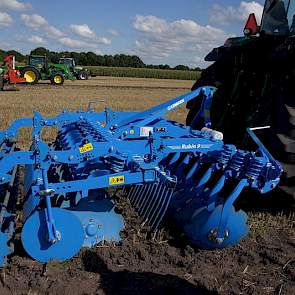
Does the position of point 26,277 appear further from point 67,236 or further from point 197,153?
point 197,153

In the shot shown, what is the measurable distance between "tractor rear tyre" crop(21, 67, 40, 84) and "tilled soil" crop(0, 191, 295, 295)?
60.1 ft

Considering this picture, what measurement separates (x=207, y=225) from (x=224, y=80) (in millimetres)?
1954

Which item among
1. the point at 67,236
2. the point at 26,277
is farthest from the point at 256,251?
the point at 26,277

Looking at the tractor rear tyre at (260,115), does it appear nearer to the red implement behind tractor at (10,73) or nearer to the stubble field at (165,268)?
the stubble field at (165,268)

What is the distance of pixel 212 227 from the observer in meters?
2.96

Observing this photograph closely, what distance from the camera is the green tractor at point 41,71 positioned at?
20.5m

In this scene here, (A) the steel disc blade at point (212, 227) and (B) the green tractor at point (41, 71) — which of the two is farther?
(B) the green tractor at point (41, 71)

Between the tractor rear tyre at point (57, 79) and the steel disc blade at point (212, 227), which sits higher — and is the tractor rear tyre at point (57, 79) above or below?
below

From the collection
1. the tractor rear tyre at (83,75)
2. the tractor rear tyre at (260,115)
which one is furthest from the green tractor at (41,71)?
the tractor rear tyre at (260,115)

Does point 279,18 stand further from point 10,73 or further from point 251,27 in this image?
point 10,73

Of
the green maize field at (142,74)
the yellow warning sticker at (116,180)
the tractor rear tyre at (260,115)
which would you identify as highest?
the tractor rear tyre at (260,115)

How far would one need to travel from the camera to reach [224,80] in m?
4.46

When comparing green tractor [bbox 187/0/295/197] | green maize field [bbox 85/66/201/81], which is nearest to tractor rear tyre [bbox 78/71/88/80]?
green maize field [bbox 85/66/201/81]

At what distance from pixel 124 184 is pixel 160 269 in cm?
60
